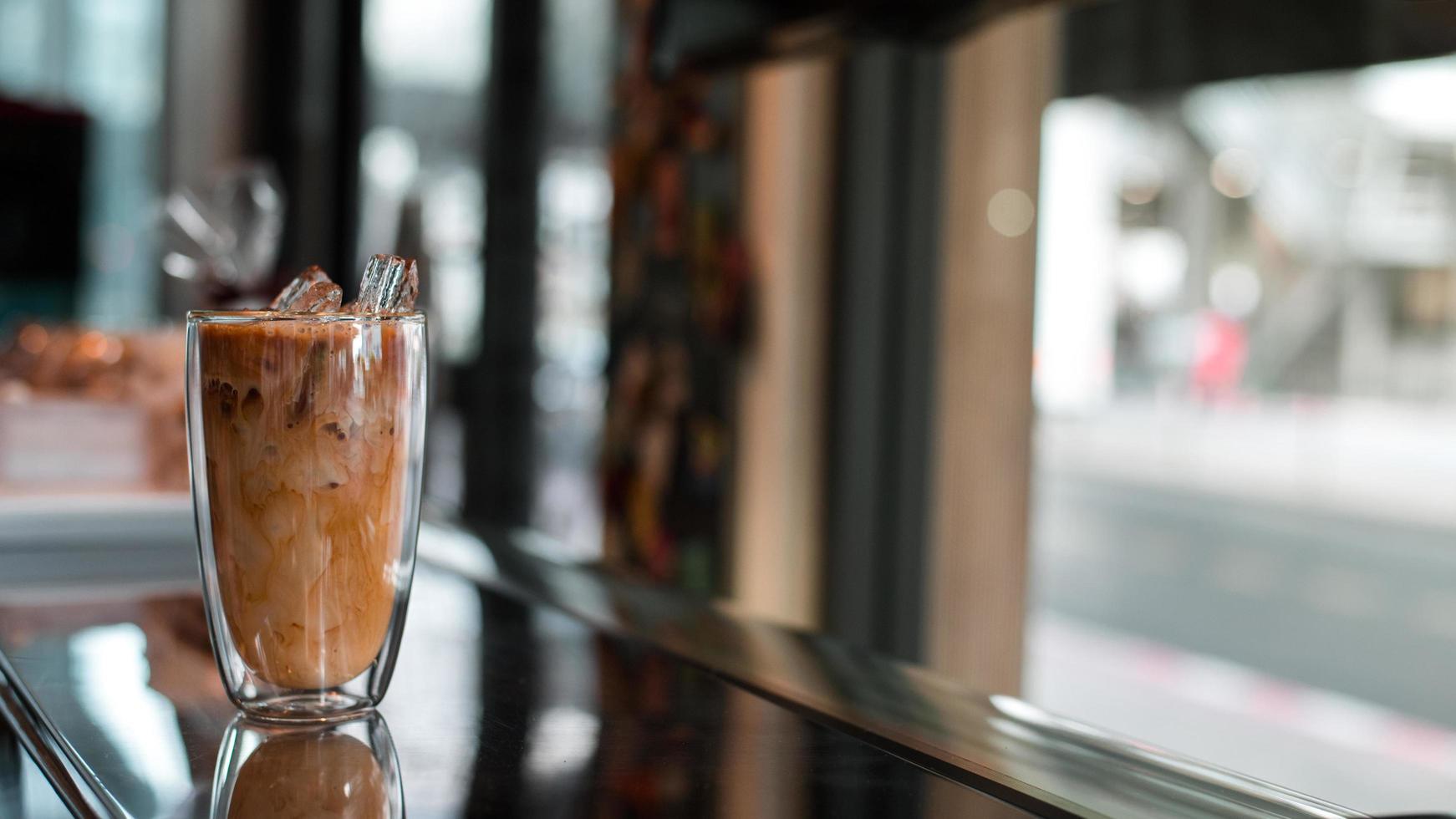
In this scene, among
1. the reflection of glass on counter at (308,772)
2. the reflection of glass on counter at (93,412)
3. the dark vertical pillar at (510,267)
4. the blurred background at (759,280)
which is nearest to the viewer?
the reflection of glass on counter at (308,772)

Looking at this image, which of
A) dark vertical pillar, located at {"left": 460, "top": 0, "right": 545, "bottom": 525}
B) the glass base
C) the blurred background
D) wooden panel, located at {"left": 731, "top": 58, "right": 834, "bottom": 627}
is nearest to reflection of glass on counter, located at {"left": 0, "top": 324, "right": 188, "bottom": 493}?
the blurred background

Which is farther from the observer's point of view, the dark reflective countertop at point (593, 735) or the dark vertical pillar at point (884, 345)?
the dark vertical pillar at point (884, 345)

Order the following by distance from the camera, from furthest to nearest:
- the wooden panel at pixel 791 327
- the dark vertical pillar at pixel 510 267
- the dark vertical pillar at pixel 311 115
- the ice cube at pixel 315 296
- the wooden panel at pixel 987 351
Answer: the dark vertical pillar at pixel 311 115 → the dark vertical pillar at pixel 510 267 → the wooden panel at pixel 791 327 → the wooden panel at pixel 987 351 → the ice cube at pixel 315 296

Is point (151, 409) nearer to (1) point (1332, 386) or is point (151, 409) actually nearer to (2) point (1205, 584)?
(2) point (1205, 584)

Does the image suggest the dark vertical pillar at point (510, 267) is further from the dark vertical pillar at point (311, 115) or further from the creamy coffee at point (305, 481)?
the creamy coffee at point (305, 481)

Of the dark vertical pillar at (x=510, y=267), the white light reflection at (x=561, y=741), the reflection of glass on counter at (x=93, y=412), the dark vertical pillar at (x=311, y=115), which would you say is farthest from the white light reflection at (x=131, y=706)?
the dark vertical pillar at (x=311, y=115)

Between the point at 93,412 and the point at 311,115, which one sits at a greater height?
the point at 311,115

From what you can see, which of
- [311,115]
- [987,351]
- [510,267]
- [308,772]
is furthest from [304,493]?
[311,115]

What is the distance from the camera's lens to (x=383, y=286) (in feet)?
1.90

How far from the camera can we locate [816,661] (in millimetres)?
732

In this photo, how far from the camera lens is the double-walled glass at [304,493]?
0.55 m

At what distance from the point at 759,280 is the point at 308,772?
178 centimetres

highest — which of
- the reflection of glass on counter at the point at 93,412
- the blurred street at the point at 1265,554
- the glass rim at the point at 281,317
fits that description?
the glass rim at the point at 281,317

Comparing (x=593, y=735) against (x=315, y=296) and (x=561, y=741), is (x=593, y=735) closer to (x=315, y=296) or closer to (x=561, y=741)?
(x=561, y=741)
